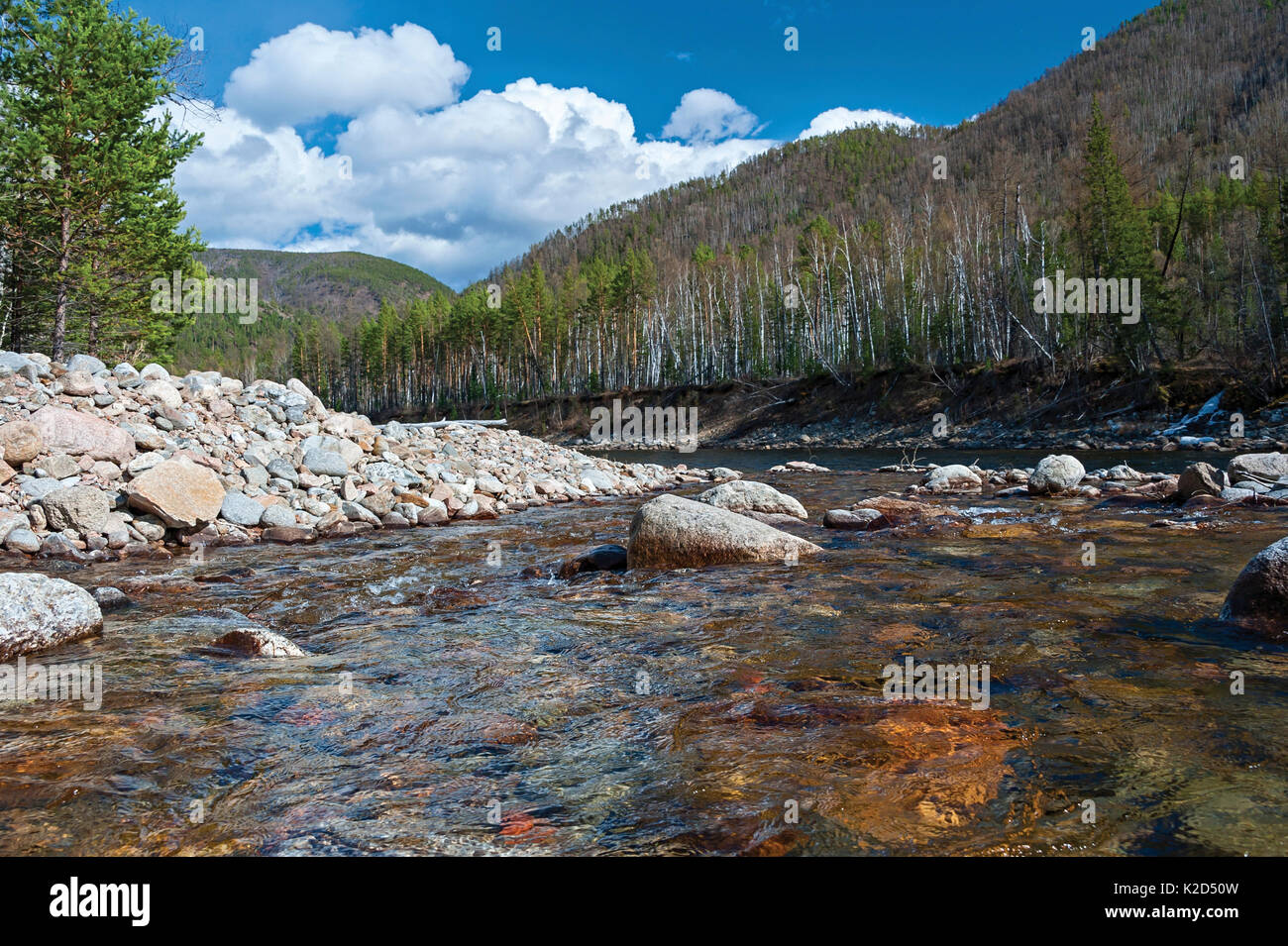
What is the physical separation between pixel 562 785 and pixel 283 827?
1.17 m

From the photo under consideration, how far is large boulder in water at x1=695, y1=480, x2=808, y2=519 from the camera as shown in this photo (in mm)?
12852

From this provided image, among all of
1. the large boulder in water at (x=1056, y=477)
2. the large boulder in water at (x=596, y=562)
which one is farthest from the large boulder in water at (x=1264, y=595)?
the large boulder in water at (x=1056, y=477)

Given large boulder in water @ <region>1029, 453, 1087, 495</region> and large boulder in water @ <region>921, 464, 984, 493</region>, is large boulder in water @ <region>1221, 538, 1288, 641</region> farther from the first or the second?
large boulder in water @ <region>921, 464, 984, 493</region>

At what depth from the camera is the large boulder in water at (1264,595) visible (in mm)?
5105

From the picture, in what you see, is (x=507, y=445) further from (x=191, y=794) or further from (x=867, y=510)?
(x=191, y=794)

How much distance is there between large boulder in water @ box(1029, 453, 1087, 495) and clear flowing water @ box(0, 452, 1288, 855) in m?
7.17

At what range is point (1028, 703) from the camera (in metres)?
3.93

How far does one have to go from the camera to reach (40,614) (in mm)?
5328

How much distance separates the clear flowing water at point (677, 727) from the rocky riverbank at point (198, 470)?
358 cm

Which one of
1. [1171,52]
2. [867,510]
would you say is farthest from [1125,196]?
[1171,52]

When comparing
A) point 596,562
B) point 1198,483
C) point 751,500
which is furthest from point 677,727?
point 1198,483

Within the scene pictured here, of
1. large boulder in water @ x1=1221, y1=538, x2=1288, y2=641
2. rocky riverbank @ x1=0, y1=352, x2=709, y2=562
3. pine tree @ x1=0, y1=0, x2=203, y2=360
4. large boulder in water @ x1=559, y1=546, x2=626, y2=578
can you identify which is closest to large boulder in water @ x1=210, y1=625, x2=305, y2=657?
large boulder in water @ x1=559, y1=546, x2=626, y2=578

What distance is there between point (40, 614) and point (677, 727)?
522cm

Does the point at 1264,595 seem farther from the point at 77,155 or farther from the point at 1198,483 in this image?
the point at 77,155
